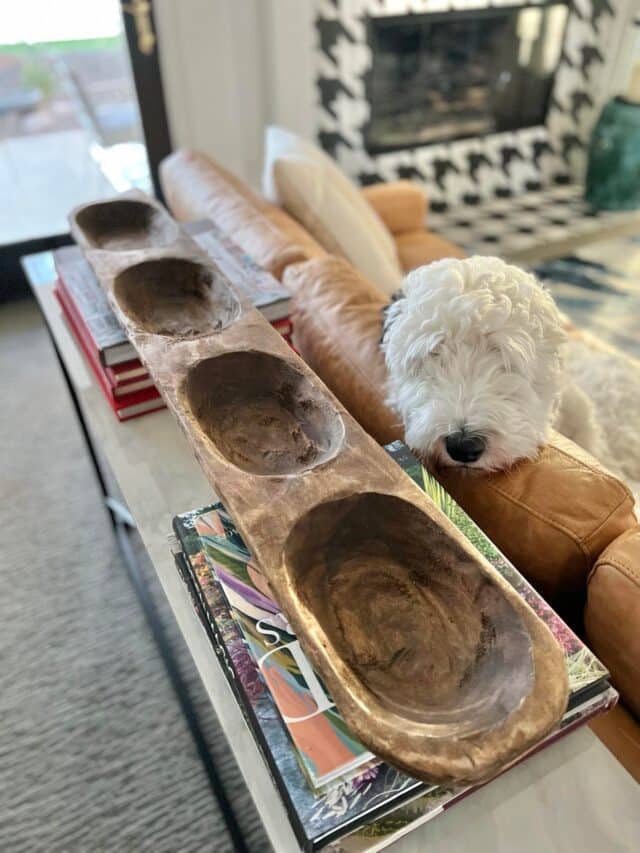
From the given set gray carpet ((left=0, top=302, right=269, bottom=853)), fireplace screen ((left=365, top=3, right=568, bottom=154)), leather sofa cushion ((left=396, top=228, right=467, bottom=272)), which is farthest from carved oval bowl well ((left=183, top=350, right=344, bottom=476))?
fireplace screen ((left=365, top=3, right=568, bottom=154))

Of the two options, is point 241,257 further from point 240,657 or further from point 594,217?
point 594,217

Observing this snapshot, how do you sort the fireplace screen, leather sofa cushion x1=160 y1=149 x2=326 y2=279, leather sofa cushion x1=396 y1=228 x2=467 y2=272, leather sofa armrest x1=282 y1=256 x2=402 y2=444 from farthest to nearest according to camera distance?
the fireplace screen, leather sofa cushion x1=396 y1=228 x2=467 y2=272, leather sofa cushion x1=160 y1=149 x2=326 y2=279, leather sofa armrest x1=282 y1=256 x2=402 y2=444

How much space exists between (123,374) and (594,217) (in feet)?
11.2

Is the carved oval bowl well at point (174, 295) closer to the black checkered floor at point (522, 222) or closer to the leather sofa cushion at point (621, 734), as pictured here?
the leather sofa cushion at point (621, 734)

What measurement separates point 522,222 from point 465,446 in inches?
120

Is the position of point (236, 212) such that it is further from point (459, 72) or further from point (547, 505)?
point (459, 72)

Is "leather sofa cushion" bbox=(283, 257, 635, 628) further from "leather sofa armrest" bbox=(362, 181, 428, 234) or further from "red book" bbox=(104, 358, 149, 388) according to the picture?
"leather sofa armrest" bbox=(362, 181, 428, 234)

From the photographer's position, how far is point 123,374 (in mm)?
1099

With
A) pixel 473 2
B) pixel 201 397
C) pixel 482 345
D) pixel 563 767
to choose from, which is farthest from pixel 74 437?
pixel 473 2

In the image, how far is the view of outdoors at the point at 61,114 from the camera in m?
2.63

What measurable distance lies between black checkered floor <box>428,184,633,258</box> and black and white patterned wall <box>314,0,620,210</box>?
0.11 m

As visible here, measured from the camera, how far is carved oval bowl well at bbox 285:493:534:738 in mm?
590

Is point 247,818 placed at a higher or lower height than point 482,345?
lower

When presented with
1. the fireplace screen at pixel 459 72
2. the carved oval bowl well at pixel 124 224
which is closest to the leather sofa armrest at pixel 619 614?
the carved oval bowl well at pixel 124 224
